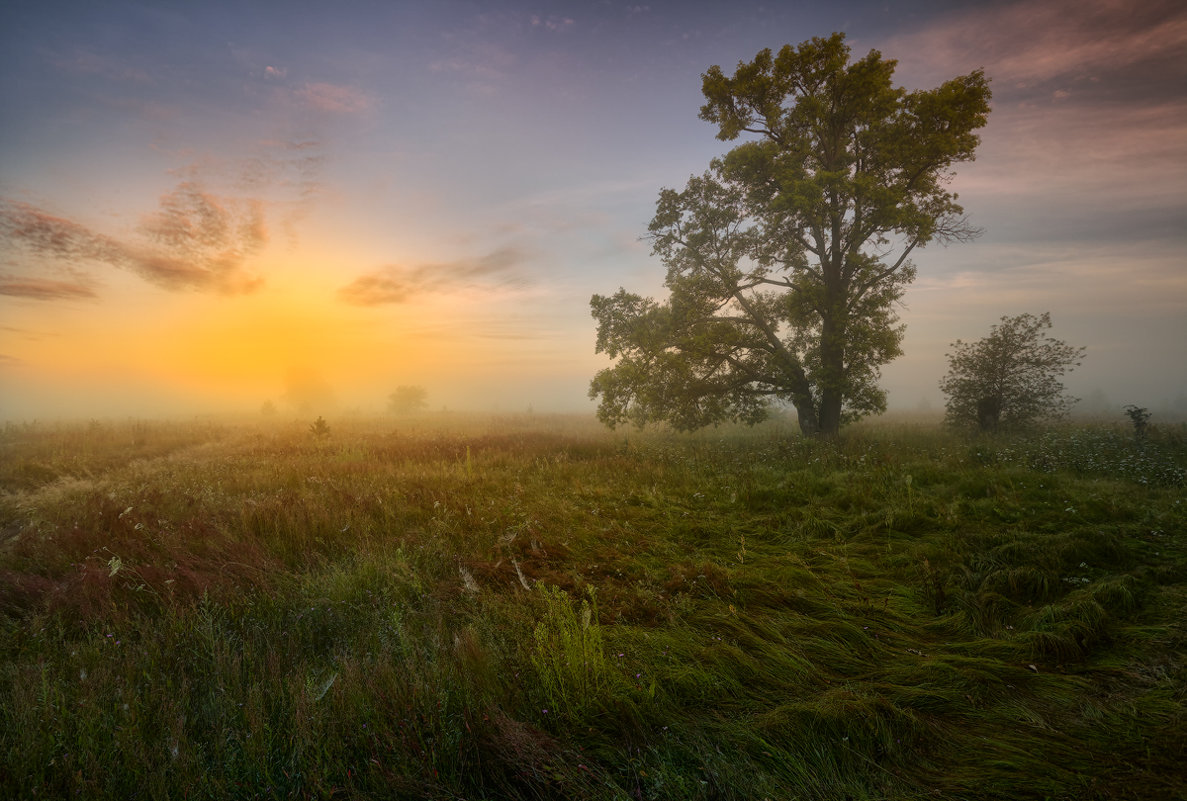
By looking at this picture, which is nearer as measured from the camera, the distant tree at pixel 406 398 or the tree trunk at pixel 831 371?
the tree trunk at pixel 831 371

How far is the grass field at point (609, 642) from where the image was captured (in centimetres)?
226

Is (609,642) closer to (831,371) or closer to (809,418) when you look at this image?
(831,371)

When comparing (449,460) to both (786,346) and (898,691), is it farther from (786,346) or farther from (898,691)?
(786,346)

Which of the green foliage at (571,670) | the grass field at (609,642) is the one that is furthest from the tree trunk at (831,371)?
the green foliage at (571,670)

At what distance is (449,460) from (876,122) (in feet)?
51.1

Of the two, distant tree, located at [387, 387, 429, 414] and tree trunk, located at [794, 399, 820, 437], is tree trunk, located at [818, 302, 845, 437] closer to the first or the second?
tree trunk, located at [794, 399, 820, 437]

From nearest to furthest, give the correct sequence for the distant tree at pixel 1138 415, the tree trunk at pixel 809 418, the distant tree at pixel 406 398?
the distant tree at pixel 1138 415
the tree trunk at pixel 809 418
the distant tree at pixel 406 398

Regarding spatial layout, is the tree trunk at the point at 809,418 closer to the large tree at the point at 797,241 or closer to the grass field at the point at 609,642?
the large tree at the point at 797,241

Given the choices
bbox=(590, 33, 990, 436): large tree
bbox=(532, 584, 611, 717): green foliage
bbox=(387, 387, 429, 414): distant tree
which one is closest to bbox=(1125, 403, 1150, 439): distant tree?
bbox=(590, 33, 990, 436): large tree

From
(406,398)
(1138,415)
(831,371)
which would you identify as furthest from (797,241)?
(406,398)

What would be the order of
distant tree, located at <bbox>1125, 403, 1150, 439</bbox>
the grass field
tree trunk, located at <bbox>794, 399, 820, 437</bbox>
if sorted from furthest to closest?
tree trunk, located at <bbox>794, 399, 820, 437</bbox> → distant tree, located at <bbox>1125, 403, 1150, 439</bbox> → the grass field

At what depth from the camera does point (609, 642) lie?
344cm

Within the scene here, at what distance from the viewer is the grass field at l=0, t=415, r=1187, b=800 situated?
2.26 meters

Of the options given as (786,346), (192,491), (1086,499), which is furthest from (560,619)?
(786,346)
